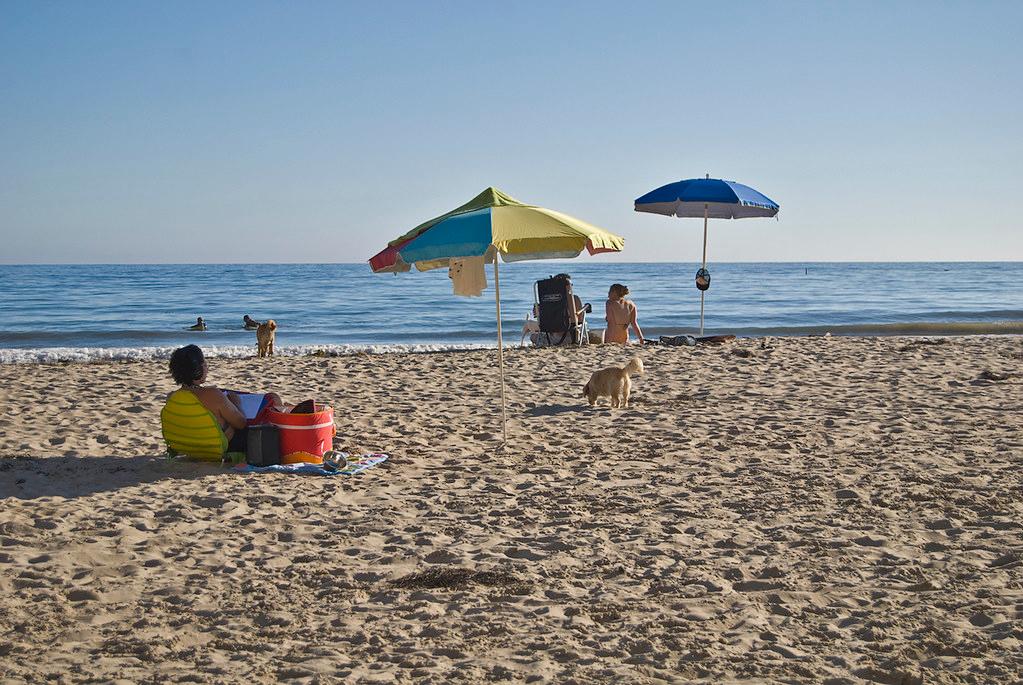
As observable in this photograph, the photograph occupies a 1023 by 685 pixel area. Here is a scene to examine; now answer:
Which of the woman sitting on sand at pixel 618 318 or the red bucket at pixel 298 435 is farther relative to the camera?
the woman sitting on sand at pixel 618 318

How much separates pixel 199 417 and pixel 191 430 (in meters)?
0.13

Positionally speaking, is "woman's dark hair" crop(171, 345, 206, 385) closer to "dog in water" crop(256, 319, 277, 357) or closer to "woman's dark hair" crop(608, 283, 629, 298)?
"woman's dark hair" crop(608, 283, 629, 298)

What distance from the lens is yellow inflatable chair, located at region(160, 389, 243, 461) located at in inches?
243

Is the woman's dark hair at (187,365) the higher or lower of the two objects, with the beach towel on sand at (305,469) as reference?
higher

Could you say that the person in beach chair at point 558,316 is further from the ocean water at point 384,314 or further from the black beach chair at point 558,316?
the ocean water at point 384,314

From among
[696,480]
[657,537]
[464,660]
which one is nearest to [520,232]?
[696,480]

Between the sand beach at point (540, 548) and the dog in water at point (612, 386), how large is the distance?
17cm

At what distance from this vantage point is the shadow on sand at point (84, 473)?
5664 millimetres

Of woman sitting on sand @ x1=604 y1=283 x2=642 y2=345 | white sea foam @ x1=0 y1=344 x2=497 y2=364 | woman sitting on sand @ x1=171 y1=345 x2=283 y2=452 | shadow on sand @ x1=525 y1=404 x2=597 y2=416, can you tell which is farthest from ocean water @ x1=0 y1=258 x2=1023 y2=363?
woman sitting on sand @ x1=171 y1=345 x2=283 y2=452

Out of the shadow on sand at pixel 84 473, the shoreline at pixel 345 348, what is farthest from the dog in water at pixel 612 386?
the shoreline at pixel 345 348

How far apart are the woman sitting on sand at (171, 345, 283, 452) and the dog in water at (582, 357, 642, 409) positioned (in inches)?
122

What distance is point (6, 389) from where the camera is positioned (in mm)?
9117

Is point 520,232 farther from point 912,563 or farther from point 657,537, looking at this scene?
point 912,563

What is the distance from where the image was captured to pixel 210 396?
621cm
